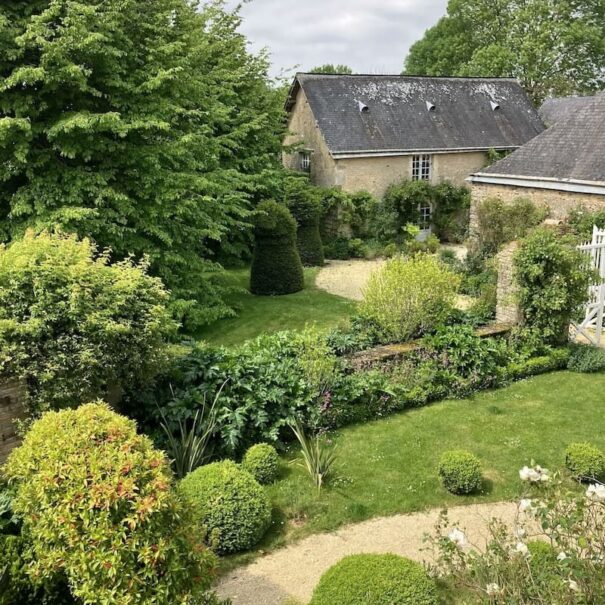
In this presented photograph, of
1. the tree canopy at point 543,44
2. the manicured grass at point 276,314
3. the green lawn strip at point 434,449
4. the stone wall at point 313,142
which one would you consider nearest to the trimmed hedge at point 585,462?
the green lawn strip at point 434,449

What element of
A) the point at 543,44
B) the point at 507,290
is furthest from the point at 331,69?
the point at 507,290

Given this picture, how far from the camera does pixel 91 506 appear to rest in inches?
161

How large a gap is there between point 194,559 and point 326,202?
2191 cm

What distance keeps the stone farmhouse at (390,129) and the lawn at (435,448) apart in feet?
54.7

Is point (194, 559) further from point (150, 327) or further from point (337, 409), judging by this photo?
point (337, 409)

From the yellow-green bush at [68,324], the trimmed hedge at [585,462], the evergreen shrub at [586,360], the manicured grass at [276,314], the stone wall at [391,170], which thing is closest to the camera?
the yellow-green bush at [68,324]

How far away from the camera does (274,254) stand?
1861 cm

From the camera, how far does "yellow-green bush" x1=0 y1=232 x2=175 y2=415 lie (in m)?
6.82

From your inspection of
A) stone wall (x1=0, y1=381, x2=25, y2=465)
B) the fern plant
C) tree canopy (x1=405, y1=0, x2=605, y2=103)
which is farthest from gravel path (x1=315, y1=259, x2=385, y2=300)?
tree canopy (x1=405, y1=0, x2=605, y2=103)

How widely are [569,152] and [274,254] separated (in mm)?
10333

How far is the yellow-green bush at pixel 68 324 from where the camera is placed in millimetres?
6824

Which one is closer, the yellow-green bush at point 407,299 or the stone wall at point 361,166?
the yellow-green bush at point 407,299

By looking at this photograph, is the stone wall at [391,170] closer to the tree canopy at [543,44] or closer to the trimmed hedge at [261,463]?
the tree canopy at [543,44]

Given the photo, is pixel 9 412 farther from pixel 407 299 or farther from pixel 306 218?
pixel 306 218
